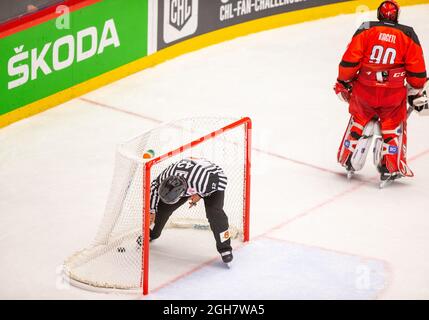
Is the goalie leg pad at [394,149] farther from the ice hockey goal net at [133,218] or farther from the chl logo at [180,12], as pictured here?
the chl logo at [180,12]

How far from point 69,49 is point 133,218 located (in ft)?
12.4

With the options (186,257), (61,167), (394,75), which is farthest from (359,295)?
(61,167)

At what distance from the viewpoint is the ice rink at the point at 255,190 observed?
780cm

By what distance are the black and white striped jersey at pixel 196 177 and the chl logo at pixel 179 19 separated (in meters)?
4.62

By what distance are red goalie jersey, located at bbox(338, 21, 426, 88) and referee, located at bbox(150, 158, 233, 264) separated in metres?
1.90

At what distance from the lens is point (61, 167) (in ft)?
32.2

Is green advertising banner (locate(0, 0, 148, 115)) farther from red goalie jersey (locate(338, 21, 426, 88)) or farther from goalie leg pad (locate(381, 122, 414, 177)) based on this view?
goalie leg pad (locate(381, 122, 414, 177))

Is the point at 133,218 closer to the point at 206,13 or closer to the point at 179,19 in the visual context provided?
the point at 179,19

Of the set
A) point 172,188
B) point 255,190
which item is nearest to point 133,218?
point 172,188

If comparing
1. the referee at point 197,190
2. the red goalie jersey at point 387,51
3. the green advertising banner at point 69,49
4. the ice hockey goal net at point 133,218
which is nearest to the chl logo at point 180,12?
the green advertising banner at point 69,49

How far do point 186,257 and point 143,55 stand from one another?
4.46 metres

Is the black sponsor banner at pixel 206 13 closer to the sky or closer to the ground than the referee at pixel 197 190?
closer to the sky

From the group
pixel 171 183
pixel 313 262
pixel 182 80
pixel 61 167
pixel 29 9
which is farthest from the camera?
pixel 182 80

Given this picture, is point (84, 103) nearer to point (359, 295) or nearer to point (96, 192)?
point (96, 192)
